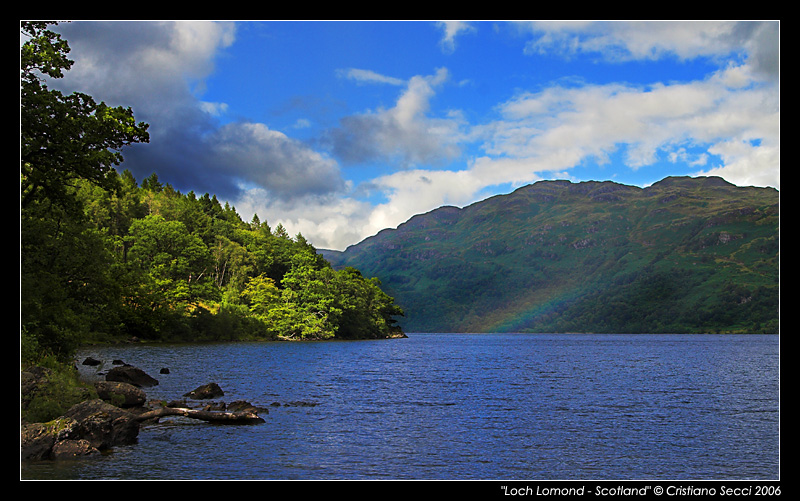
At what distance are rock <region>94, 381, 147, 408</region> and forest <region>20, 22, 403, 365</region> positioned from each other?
4092mm

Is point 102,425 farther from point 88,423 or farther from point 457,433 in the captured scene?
point 457,433

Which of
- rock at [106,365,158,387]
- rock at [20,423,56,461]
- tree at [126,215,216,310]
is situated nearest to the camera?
rock at [20,423,56,461]

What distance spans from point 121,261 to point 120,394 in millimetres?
49541

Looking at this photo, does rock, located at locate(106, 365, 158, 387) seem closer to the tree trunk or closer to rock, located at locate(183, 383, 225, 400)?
rock, located at locate(183, 383, 225, 400)

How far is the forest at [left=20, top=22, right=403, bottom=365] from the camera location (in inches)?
1251

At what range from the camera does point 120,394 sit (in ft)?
115

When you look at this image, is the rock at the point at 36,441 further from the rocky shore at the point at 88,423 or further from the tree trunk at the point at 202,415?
the tree trunk at the point at 202,415

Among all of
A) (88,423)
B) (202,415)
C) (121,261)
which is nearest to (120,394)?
(202,415)

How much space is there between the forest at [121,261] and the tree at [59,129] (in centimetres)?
7

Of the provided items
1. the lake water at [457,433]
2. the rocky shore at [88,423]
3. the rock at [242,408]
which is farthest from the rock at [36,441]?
the rock at [242,408]

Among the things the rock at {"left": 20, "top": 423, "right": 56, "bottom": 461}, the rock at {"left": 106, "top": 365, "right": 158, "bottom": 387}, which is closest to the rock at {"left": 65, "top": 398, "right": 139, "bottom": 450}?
the rock at {"left": 20, "top": 423, "right": 56, "bottom": 461}
